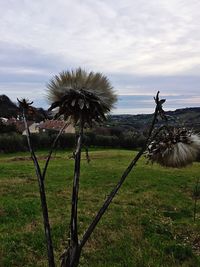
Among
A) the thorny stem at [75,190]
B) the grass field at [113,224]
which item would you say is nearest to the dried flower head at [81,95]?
the thorny stem at [75,190]

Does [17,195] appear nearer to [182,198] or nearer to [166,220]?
[166,220]

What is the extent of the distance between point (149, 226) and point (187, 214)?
3.64 meters

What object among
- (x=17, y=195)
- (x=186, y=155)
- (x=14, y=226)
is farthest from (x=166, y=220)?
(x=186, y=155)

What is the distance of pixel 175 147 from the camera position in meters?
3.79

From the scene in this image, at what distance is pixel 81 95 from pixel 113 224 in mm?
10229

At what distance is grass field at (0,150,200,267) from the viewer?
9.49m

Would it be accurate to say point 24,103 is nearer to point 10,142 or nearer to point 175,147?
point 175,147

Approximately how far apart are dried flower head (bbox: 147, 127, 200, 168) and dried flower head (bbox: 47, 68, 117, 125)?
0.67m

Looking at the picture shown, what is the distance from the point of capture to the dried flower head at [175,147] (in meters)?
3.77

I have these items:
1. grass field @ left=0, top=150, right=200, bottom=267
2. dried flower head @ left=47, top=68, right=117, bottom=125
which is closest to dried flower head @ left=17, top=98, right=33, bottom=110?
dried flower head @ left=47, top=68, right=117, bottom=125

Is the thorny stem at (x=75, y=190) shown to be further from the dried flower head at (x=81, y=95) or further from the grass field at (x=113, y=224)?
the grass field at (x=113, y=224)

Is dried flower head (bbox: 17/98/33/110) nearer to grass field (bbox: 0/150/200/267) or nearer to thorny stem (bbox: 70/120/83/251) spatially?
thorny stem (bbox: 70/120/83/251)

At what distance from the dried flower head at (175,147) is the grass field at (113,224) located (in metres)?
5.46

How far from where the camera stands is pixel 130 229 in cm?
1264
